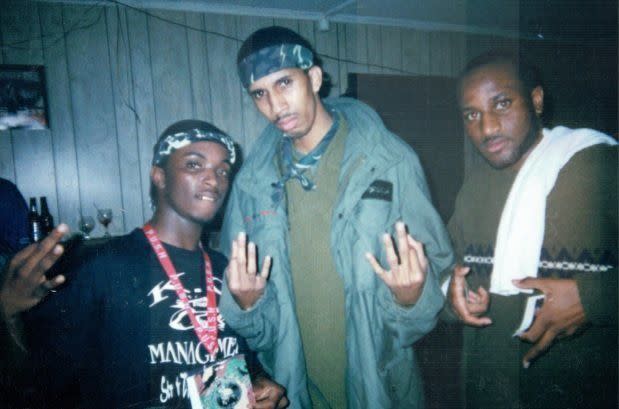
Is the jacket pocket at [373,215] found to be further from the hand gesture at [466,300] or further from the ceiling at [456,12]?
the ceiling at [456,12]

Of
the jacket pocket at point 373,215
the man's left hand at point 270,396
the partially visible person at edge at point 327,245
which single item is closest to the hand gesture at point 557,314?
the partially visible person at edge at point 327,245

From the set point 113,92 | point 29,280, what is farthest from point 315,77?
point 113,92

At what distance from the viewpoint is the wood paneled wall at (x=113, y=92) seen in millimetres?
3529

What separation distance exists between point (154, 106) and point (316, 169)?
2.79 metres

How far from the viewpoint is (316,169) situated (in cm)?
183

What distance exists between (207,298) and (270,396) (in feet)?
1.71

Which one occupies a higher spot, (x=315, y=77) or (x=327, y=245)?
(x=315, y=77)

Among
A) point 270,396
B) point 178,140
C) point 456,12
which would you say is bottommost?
point 270,396

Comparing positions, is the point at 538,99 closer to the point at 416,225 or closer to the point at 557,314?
the point at 416,225

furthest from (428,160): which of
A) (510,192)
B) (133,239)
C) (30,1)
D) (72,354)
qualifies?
(30,1)

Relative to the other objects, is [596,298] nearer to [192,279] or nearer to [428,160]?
[192,279]

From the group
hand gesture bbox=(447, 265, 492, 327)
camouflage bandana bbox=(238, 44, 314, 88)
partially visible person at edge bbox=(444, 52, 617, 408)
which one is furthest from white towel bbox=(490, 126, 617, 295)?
camouflage bandana bbox=(238, 44, 314, 88)

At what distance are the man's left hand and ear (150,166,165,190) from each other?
112cm

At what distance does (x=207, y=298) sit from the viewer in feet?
5.55
